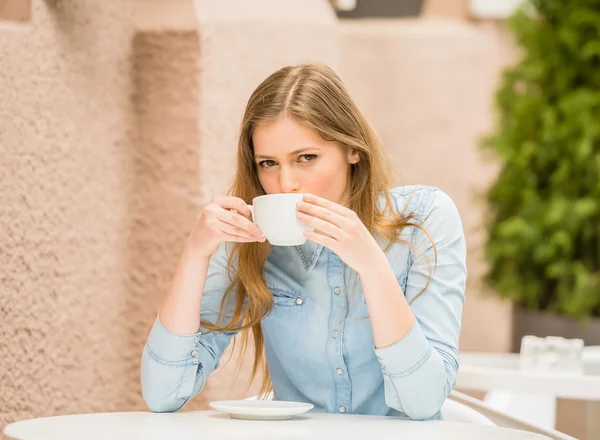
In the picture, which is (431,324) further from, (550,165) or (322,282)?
(550,165)

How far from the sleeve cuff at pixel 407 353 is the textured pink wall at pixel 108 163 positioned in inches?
34.8

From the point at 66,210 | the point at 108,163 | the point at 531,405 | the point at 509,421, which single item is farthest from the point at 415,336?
the point at 531,405

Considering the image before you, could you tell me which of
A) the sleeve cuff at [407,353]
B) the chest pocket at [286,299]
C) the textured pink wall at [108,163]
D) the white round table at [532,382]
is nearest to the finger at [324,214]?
the sleeve cuff at [407,353]

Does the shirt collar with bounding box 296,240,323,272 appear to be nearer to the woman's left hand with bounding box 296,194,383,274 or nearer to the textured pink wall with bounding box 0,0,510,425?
the woman's left hand with bounding box 296,194,383,274

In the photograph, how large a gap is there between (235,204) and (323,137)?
0.81 feet

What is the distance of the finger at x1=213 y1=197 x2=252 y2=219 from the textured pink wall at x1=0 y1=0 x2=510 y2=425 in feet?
1.94

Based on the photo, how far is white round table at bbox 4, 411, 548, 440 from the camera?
4.01ft

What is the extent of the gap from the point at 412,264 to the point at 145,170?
108cm

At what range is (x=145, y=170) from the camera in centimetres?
258

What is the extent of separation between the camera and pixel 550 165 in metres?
6.01

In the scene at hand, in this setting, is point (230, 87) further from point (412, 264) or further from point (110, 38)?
point (412, 264)

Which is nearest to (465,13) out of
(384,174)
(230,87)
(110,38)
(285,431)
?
(230,87)

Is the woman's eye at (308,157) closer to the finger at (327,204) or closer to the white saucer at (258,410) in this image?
the finger at (327,204)

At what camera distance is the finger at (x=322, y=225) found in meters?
1.45
